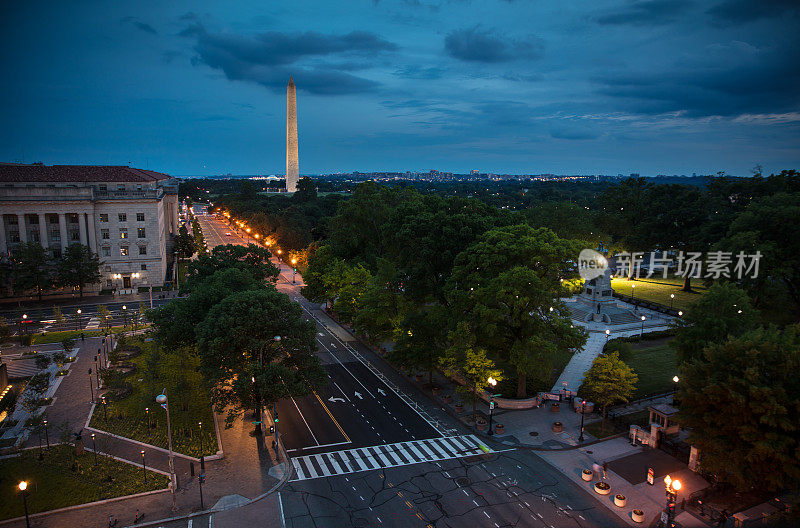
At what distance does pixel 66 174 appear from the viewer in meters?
86.8

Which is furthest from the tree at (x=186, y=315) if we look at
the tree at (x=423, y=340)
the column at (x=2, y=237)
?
the column at (x=2, y=237)

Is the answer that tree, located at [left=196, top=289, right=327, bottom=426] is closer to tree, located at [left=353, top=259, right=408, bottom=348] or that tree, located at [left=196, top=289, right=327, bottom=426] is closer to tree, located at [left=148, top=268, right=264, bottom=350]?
tree, located at [left=148, top=268, right=264, bottom=350]

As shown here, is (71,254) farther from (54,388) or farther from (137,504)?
(137,504)

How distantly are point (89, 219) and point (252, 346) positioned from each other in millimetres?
63768

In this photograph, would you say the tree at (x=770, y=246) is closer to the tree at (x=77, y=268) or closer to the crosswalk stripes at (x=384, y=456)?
the crosswalk stripes at (x=384, y=456)

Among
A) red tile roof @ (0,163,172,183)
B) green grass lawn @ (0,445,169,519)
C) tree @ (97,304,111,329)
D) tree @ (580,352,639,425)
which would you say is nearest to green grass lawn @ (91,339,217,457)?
green grass lawn @ (0,445,169,519)

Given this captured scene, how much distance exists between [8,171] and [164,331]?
63173 mm

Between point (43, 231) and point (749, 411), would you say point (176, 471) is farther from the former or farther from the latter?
point (43, 231)

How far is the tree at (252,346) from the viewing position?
34344 millimetres

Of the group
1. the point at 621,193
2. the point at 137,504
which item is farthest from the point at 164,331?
the point at 621,193

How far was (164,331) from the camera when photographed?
42250mm

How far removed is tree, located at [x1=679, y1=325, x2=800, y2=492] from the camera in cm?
2589

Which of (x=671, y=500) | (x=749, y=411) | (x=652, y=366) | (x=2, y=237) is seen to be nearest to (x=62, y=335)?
(x=2, y=237)

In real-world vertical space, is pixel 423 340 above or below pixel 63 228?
below
